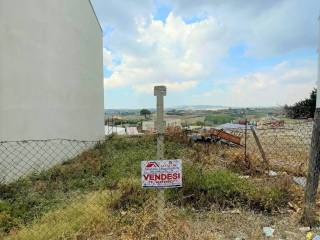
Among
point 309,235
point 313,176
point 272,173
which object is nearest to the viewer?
point 309,235

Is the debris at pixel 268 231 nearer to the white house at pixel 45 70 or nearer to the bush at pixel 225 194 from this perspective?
the bush at pixel 225 194

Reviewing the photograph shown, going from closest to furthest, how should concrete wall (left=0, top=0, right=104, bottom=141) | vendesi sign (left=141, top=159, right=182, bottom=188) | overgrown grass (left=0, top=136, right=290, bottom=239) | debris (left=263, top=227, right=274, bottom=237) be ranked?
vendesi sign (left=141, top=159, right=182, bottom=188) → debris (left=263, top=227, right=274, bottom=237) → overgrown grass (left=0, top=136, right=290, bottom=239) → concrete wall (left=0, top=0, right=104, bottom=141)

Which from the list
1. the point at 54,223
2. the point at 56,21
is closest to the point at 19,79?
the point at 56,21

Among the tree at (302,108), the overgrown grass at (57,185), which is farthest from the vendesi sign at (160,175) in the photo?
the tree at (302,108)

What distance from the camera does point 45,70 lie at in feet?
31.7

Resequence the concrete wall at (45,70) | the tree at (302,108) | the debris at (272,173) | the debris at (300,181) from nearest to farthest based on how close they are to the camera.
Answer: the debris at (300,181), the debris at (272,173), the concrete wall at (45,70), the tree at (302,108)

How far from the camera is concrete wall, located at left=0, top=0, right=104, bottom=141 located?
7676 mm

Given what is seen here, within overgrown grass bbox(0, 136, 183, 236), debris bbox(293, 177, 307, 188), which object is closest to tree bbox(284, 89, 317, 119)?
overgrown grass bbox(0, 136, 183, 236)

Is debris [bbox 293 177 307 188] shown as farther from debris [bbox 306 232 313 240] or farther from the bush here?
debris [bbox 306 232 313 240]

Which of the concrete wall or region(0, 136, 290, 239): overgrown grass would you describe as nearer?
region(0, 136, 290, 239): overgrown grass

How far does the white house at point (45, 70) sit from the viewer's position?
25.2ft

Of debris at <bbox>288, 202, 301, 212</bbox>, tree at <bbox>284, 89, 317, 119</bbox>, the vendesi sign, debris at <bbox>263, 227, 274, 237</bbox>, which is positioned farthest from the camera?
tree at <bbox>284, 89, 317, 119</bbox>

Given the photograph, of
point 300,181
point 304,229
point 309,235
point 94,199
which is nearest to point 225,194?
point 304,229

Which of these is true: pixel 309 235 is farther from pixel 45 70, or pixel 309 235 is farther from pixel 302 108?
pixel 302 108
